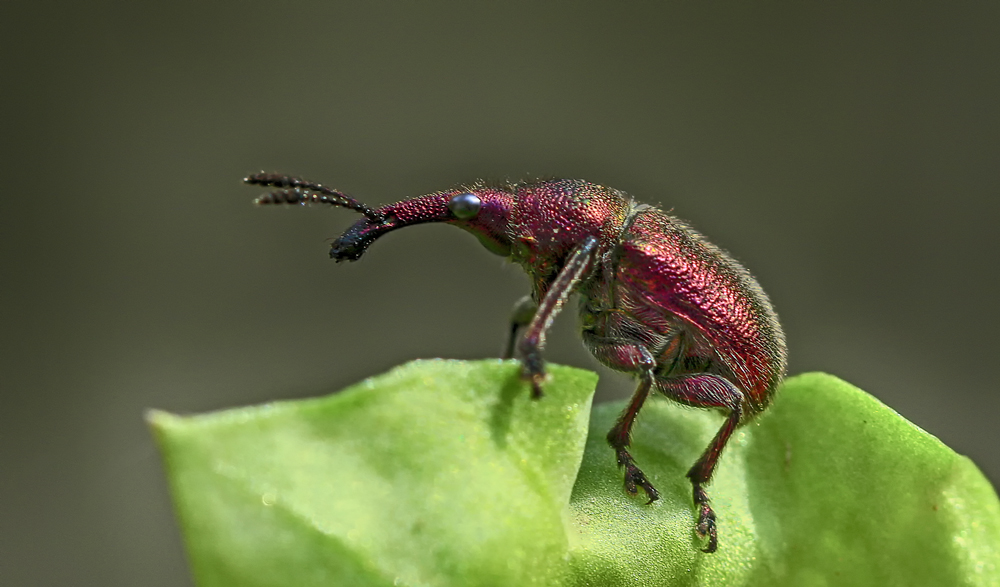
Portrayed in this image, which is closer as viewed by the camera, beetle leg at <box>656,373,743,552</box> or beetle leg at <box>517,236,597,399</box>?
beetle leg at <box>517,236,597,399</box>

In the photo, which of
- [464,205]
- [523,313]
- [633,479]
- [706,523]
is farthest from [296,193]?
[706,523]

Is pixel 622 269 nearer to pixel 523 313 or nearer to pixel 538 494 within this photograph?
pixel 523 313

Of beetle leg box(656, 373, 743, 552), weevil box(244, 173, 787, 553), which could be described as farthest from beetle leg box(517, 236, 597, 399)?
beetle leg box(656, 373, 743, 552)

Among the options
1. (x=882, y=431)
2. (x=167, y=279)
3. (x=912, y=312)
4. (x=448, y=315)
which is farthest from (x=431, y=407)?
(x=912, y=312)

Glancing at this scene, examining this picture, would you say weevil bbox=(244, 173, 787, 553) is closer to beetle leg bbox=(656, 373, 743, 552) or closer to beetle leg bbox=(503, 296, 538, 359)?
beetle leg bbox=(656, 373, 743, 552)

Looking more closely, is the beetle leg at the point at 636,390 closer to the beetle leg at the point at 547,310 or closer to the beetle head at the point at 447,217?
the beetle leg at the point at 547,310

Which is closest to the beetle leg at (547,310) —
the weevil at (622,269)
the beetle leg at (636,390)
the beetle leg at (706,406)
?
the weevil at (622,269)
